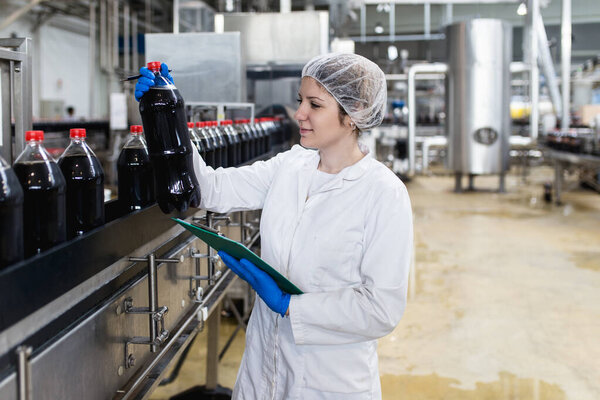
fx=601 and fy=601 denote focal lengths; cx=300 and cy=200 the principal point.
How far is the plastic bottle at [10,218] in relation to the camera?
0.87 metres

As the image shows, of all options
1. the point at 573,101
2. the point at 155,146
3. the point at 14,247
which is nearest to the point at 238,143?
the point at 155,146

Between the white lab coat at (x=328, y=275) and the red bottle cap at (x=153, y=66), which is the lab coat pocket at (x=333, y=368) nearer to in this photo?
the white lab coat at (x=328, y=275)

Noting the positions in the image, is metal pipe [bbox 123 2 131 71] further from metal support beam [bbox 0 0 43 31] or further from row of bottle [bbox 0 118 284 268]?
row of bottle [bbox 0 118 284 268]

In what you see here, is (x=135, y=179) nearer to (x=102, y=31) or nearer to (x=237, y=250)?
(x=237, y=250)

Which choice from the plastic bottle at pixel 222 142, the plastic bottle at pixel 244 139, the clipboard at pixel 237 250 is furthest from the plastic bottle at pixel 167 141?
the plastic bottle at pixel 244 139

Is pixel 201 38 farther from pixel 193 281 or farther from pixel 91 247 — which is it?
pixel 91 247

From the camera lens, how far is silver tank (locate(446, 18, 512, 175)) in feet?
27.2

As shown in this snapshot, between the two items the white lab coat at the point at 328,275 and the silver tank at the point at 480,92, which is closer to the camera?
the white lab coat at the point at 328,275

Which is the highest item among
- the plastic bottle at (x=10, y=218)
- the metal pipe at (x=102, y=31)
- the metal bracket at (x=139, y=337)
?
the metal pipe at (x=102, y=31)

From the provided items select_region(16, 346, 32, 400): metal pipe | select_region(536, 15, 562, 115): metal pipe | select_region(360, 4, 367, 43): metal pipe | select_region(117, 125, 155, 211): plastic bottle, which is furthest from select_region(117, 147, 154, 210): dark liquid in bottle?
select_region(360, 4, 367, 43): metal pipe

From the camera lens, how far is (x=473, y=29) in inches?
325

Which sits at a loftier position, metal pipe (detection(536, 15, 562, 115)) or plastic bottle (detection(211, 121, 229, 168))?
metal pipe (detection(536, 15, 562, 115))

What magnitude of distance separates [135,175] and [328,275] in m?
0.53

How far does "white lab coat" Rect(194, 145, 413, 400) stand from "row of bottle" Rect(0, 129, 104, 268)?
35cm
